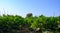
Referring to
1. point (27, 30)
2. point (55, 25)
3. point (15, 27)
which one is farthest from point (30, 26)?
point (55, 25)

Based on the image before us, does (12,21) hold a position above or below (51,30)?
above

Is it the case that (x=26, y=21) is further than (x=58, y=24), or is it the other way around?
(x=26, y=21)

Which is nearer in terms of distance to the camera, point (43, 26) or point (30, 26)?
point (43, 26)

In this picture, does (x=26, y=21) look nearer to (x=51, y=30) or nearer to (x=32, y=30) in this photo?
(x=32, y=30)

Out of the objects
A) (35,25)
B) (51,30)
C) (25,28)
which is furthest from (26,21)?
(51,30)

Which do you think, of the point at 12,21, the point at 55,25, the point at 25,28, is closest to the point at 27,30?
the point at 25,28

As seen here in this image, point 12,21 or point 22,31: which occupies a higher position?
point 12,21

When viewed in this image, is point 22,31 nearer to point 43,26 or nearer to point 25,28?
point 25,28

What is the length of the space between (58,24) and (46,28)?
48cm

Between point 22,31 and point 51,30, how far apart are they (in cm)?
115

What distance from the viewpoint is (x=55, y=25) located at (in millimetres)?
5750

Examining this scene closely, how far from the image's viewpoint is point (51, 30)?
5738mm

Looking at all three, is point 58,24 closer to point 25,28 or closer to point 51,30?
point 51,30

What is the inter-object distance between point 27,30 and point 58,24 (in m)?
1.26
